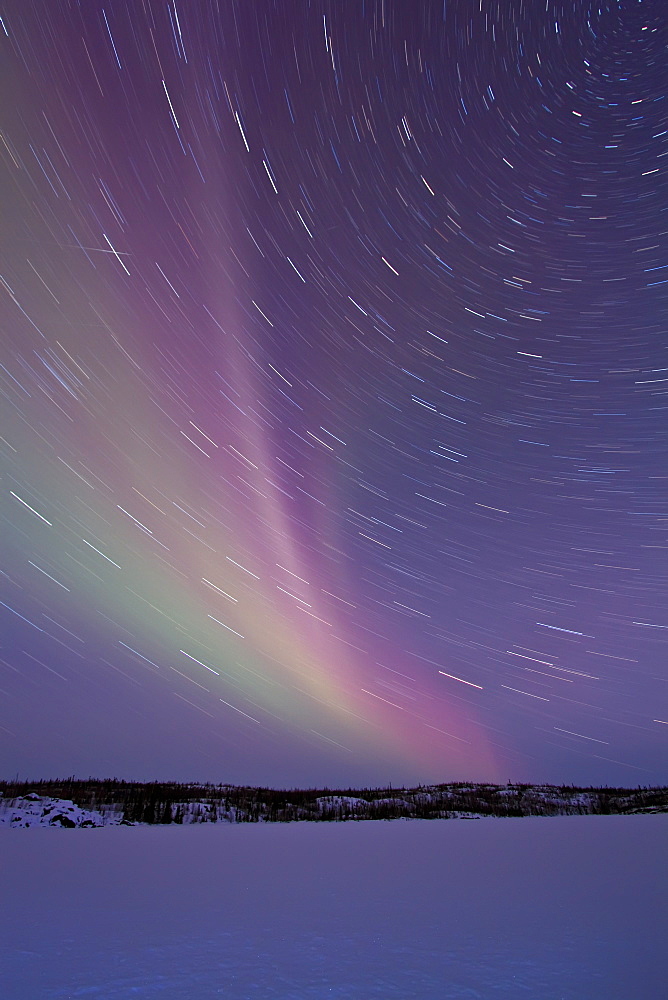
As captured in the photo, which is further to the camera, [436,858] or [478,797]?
[478,797]

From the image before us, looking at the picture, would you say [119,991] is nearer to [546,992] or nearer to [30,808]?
[546,992]

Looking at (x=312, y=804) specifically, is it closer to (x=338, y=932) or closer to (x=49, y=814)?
(x=49, y=814)

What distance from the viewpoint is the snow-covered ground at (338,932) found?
299 inches

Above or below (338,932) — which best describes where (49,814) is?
above

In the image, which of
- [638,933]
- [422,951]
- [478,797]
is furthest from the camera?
[478,797]

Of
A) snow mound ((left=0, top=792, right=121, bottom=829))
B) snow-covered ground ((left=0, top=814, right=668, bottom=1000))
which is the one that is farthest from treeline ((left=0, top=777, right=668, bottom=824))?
snow-covered ground ((left=0, top=814, right=668, bottom=1000))

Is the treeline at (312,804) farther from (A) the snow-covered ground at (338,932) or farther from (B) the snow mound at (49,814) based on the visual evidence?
(A) the snow-covered ground at (338,932)

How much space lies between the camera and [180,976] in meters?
8.05

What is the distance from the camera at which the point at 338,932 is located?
10914 millimetres

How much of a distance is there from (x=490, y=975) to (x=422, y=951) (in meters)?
1.70

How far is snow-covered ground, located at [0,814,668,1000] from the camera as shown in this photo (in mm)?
7582

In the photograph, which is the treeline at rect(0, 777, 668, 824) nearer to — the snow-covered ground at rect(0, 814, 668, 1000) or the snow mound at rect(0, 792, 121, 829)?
the snow mound at rect(0, 792, 121, 829)

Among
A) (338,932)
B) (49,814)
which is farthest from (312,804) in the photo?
(338,932)

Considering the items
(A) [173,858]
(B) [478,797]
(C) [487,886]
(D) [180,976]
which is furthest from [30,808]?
(D) [180,976]
